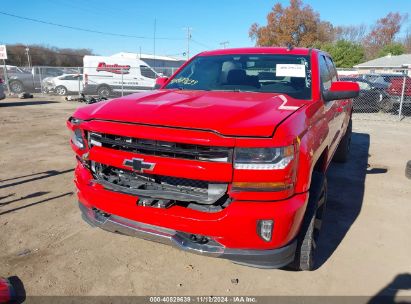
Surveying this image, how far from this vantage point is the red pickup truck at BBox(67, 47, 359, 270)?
2340 millimetres

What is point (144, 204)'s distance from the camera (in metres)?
2.65

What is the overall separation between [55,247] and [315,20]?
61.2m

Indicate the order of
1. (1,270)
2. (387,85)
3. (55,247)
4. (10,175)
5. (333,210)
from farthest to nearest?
(387,85)
(10,175)
(333,210)
(55,247)
(1,270)

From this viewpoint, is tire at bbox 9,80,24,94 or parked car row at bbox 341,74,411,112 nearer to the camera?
parked car row at bbox 341,74,411,112

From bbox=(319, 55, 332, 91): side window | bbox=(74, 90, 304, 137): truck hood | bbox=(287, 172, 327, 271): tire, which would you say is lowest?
bbox=(287, 172, 327, 271): tire

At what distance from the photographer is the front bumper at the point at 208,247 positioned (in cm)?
243

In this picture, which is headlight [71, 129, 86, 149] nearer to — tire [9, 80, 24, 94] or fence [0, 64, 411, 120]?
fence [0, 64, 411, 120]

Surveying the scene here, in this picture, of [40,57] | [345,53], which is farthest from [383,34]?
[40,57]

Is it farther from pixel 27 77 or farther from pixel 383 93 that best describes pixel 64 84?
pixel 383 93

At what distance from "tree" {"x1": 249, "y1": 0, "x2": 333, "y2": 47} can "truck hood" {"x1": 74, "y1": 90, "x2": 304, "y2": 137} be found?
55.7 metres

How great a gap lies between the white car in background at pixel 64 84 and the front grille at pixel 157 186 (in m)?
19.2

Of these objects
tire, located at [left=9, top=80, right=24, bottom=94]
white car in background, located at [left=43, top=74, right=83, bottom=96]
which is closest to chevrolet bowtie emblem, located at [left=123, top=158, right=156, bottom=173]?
white car in background, located at [left=43, top=74, right=83, bottom=96]

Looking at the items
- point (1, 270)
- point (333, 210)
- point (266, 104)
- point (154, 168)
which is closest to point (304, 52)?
point (266, 104)

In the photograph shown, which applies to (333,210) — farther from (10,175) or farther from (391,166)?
(10,175)
